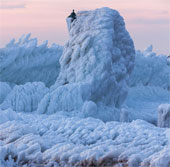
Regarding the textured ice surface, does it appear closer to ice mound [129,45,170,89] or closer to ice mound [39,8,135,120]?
ice mound [39,8,135,120]

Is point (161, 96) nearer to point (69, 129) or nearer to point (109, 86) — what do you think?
point (109, 86)

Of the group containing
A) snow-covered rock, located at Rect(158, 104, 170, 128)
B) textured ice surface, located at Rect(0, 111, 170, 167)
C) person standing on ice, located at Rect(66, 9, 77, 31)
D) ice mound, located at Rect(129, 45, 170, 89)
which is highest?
person standing on ice, located at Rect(66, 9, 77, 31)

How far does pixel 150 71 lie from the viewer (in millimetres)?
21953

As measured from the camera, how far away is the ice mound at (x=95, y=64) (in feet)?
51.5

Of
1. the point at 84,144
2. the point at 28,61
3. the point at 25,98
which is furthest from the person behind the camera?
the point at 28,61

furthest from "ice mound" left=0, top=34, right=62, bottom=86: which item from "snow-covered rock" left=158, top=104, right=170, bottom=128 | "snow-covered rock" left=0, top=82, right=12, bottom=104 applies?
"snow-covered rock" left=158, top=104, right=170, bottom=128

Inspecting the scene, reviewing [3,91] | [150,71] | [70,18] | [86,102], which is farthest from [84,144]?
[150,71]

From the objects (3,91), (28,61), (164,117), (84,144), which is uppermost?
(84,144)

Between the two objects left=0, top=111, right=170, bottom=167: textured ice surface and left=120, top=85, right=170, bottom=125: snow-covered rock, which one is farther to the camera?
left=120, top=85, right=170, bottom=125: snow-covered rock

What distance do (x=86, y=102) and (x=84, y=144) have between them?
25.6 feet

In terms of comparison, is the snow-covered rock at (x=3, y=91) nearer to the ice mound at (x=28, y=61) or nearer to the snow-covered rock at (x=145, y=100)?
the ice mound at (x=28, y=61)

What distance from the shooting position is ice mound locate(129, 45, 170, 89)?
71.6ft

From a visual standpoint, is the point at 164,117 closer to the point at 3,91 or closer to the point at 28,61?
the point at 3,91

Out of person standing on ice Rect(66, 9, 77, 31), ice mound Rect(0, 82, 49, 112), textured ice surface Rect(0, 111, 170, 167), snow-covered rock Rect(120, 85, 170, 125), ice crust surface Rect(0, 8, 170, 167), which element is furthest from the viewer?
person standing on ice Rect(66, 9, 77, 31)
